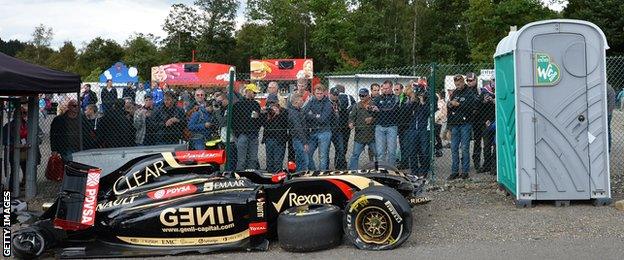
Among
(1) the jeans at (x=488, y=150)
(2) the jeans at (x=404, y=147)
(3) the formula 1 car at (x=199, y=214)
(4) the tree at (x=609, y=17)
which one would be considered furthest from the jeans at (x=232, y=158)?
(4) the tree at (x=609, y=17)

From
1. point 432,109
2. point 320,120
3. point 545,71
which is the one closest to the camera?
point 545,71

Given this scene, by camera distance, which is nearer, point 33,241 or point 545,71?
point 33,241

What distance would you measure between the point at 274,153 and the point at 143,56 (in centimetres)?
6205

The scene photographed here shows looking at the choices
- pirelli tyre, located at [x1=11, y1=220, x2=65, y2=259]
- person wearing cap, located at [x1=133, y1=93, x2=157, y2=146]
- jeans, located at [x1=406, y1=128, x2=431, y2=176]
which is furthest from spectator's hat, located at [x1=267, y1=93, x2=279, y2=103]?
pirelli tyre, located at [x1=11, y1=220, x2=65, y2=259]

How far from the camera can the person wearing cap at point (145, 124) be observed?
10.0m

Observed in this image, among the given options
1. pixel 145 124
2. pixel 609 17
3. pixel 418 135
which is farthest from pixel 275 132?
pixel 609 17

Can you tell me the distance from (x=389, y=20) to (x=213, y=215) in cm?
5017

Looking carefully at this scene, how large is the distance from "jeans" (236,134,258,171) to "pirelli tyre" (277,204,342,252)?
144 inches

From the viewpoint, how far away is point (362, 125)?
1029 centimetres

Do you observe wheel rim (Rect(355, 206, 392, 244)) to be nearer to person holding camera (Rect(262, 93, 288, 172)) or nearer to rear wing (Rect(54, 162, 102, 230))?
rear wing (Rect(54, 162, 102, 230))

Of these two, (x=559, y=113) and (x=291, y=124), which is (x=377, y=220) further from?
(x=291, y=124)

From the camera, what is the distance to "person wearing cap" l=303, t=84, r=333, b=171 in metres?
10.2

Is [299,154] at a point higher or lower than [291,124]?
lower

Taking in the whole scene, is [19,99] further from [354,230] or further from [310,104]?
[354,230]
